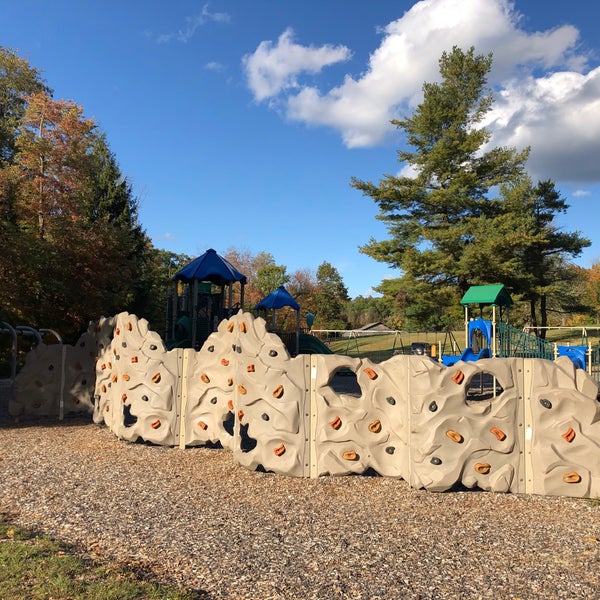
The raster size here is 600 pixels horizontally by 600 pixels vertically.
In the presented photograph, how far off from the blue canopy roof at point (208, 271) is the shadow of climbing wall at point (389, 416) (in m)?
10.2

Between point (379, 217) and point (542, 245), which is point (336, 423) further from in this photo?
point (542, 245)

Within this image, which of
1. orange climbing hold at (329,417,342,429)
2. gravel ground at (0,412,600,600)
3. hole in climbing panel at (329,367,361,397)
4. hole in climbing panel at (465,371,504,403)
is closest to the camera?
gravel ground at (0,412,600,600)

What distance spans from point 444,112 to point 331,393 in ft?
77.5

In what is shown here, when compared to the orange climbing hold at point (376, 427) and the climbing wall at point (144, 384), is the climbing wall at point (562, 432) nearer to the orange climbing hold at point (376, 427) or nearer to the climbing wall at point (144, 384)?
the orange climbing hold at point (376, 427)

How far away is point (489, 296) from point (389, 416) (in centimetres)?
1000

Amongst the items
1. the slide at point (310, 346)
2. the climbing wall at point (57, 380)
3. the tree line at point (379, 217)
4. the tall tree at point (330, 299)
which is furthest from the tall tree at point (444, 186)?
the tall tree at point (330, 299)

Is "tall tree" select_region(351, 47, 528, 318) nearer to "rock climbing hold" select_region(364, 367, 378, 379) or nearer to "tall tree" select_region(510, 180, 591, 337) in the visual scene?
"tall tree" select_region(510, 180, 591, 337)

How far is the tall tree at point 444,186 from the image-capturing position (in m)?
25.7

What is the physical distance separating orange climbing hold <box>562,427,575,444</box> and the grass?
14.8 ft

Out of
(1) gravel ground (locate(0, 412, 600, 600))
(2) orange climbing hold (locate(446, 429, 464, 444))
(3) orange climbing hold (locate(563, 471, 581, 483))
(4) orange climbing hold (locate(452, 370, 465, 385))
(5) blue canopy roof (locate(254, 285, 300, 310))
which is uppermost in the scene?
(5) blue canopy roof (locate(254, 285, 300, 310))

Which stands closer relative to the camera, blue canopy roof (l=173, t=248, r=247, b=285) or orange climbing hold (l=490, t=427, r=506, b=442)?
orange climbing hold (l=490, t=427, r=506, b=442)

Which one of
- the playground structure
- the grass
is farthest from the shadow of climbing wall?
the playground structure

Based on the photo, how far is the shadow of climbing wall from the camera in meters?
6.05

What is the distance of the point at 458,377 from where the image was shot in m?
6.39
